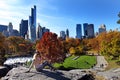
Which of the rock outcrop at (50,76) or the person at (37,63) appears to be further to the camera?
the person at (37,63)

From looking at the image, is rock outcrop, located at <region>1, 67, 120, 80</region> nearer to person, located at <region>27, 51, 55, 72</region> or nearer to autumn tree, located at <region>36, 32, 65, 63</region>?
person, located at <region>27, 51, 55, 72</region>

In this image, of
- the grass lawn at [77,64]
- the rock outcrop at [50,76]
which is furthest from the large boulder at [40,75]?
the grass lawn at [77,64]

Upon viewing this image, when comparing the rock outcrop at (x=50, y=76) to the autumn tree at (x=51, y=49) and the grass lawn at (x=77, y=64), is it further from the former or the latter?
the autumn tree at (x=51, y=49)

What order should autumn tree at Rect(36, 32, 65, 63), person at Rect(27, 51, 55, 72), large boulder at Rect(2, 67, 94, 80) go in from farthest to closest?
1. autumn tree at Rect(36, 32, 65, 63)
2. person at Rect(27, 51, 55, 72)
3. large boulder at Rect(2, 67, 94, 80)

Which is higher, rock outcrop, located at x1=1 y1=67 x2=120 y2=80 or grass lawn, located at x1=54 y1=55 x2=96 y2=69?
rock outcrop, located at x1=1 y1=67 x2=120 y2=80

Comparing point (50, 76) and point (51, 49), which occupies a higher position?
point (51, 49)

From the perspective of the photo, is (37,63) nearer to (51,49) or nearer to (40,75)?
(40,75)

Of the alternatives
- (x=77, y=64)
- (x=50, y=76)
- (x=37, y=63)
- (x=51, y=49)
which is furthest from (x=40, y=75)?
(x=51, y=49)

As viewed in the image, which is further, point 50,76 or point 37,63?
point 37,63

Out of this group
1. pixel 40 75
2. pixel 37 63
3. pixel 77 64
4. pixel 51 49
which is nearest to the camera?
pixel 40 75

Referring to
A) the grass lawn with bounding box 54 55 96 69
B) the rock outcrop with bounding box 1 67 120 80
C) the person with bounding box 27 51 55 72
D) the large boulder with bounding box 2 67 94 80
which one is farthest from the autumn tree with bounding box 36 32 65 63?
the large boulder with bounding box 2 67 94 80

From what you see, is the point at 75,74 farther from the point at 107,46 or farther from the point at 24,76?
the point at 107,46

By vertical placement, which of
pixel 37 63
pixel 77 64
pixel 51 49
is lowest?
pixel 77 64

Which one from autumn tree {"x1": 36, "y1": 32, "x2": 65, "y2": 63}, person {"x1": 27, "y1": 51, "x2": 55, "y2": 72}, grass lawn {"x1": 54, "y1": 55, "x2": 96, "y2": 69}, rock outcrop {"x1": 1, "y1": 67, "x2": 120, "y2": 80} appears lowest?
grass lawn {"x1": 54, "y1": 55, "x2": 96, "y2": 69}
